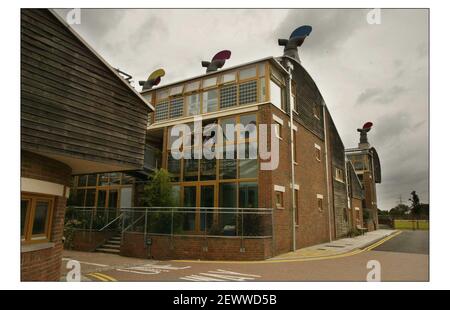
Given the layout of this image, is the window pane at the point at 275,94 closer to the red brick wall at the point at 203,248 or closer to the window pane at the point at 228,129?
the window pane at the point at 228,129

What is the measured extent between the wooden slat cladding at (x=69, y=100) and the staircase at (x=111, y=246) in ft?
23.9

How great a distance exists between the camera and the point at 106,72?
8219mm

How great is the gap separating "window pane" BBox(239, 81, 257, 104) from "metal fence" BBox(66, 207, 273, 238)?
4.79 meters

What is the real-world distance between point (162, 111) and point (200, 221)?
7.10m

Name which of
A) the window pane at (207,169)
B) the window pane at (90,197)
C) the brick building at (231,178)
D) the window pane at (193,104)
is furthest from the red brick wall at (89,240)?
the window pane at (193,104)

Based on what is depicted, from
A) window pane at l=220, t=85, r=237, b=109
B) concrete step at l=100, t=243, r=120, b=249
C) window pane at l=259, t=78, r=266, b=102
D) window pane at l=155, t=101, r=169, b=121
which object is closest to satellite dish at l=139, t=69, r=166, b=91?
window pane at l=155, t=101, r=169, b=121

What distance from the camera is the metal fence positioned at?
→ 12398 millimetres

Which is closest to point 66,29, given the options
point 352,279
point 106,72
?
point 106,72

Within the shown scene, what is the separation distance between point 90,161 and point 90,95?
5.02ft

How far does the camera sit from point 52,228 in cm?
773
